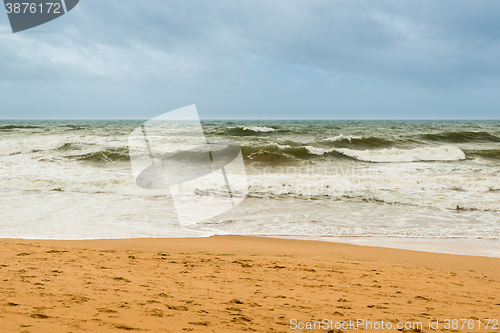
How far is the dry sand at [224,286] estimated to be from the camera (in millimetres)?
2602

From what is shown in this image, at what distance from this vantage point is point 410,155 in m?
19.1

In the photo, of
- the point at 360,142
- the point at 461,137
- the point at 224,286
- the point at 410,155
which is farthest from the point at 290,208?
the point at 461,137

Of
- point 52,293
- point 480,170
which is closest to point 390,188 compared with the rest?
point 480,170

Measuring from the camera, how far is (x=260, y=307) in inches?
116

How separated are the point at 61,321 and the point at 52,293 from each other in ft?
2.11

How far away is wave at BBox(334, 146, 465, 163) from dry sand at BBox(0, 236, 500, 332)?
46.6 feet

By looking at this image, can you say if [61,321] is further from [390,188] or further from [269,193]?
[390,188]

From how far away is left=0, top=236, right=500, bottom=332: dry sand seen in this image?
102 inches

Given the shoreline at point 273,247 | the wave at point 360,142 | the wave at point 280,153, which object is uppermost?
the wave at point 360,142

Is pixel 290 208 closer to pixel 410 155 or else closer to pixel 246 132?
pixel 410 155

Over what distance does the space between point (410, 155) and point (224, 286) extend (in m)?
18.4

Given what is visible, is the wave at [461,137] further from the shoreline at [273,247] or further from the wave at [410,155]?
the shoreline at [273,247]

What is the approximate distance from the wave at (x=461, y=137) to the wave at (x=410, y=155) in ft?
26.4

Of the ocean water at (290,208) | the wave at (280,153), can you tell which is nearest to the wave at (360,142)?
the wave at (280,153)
